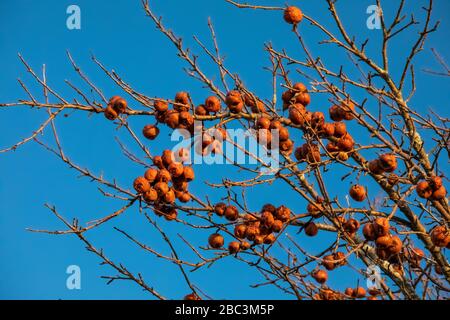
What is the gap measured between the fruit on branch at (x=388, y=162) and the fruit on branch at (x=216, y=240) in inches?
54.9

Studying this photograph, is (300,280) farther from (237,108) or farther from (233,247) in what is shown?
(237,108)

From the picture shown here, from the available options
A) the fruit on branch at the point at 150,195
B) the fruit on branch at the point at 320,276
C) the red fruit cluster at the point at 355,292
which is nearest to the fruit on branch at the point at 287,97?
the fruit on branch at the point at 150,195

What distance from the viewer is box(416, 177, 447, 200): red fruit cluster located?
4168 millimetres

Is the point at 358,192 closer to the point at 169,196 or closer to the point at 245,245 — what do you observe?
the point at 245,245

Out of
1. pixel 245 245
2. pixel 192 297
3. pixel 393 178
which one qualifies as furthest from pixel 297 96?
pixel 192 297

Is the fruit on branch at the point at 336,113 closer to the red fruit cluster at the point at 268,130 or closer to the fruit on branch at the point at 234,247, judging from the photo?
the red fruit cluster at the point at 268,130

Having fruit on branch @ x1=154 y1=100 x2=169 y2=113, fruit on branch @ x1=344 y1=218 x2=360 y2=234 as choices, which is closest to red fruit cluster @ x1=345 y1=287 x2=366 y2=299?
fruit on branch @ x1=344 y1=218 x2=360 y2=234

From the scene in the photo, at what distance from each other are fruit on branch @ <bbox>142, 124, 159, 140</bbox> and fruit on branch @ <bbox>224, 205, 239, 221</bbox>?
2.78ft

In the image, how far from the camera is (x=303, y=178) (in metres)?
5.03

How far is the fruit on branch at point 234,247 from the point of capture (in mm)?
4827
